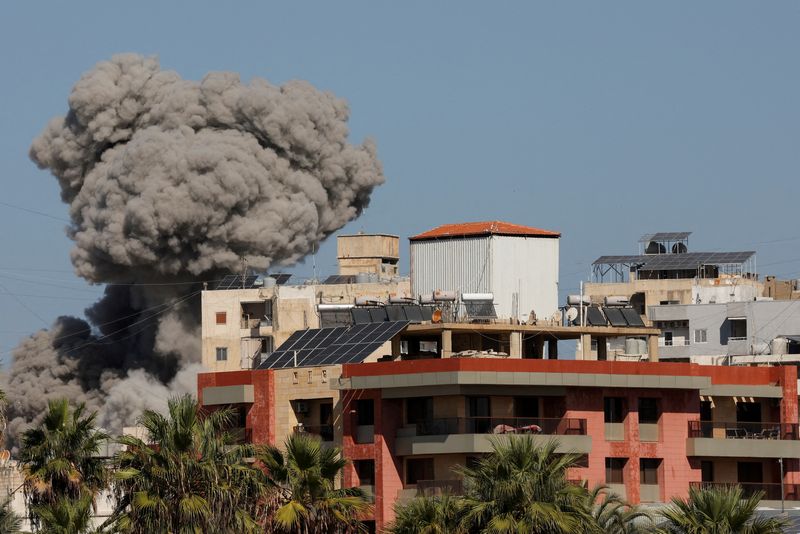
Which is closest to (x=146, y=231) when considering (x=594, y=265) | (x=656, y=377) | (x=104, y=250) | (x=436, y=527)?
(x=104, y=250)

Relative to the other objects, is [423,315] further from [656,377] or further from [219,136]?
[219,136]

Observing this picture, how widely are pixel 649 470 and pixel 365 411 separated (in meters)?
9.19

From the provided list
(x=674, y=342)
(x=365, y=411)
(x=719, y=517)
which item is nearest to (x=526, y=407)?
(x=365, y=411)

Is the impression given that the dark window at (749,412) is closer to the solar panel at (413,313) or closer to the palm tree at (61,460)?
the solar panel at (413,313)

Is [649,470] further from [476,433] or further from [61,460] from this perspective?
[61,460]

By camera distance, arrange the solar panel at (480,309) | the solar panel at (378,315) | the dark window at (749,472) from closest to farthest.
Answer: the dark window at (749,472), the solar panel at (480,309), the solar panel at (378,315)

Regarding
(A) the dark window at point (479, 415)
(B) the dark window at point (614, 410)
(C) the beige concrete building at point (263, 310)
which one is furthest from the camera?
(C) the beige concrete building at point (263, 310)

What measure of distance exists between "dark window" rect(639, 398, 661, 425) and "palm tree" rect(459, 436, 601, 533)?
693 inches

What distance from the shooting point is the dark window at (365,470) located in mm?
65188

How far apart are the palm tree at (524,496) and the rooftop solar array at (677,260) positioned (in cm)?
6075

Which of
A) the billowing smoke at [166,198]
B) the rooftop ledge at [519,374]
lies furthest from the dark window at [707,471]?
the billowing smoke at [166,198]

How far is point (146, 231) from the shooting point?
384 ft

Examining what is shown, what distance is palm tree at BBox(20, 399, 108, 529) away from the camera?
5556 centimetres

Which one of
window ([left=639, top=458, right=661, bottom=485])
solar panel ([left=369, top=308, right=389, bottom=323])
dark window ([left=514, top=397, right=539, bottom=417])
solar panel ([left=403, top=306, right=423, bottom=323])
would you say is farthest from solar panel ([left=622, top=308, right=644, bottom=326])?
solar panel ([left=369, top=308, right=389, bottom=323])
